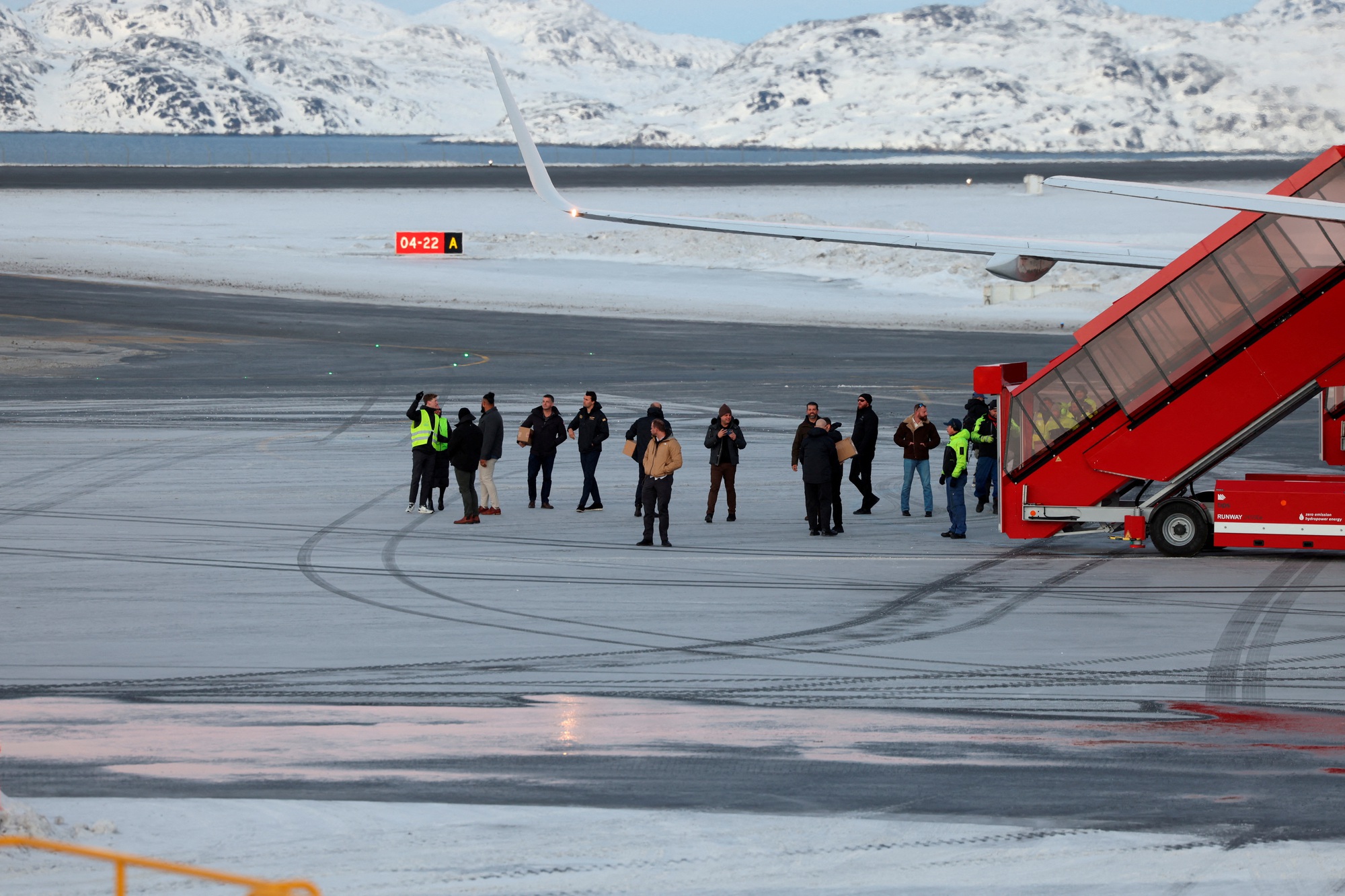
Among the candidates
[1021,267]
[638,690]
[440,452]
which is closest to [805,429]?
[1021,267]

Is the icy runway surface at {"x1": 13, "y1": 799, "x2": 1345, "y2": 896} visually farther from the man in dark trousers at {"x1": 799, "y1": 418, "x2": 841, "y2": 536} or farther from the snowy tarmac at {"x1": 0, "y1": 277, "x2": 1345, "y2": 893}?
the man in dark trousers at {"x1": 799, "y1": 418, "x2": 841, "y2": 536}

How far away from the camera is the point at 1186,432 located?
17.4 m

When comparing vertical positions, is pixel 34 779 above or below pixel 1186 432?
below

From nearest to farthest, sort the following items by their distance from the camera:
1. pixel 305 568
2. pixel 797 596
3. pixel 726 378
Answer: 1. pixel 797 596
2. pixel 305 568
3. pixel 726 378

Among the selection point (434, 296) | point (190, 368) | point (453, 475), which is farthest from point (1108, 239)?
point (453, 475)

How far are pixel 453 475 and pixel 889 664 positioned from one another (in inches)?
510

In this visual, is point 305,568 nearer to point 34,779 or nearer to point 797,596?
point 797,596

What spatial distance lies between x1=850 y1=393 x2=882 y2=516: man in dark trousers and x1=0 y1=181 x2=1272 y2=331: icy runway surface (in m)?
24.3

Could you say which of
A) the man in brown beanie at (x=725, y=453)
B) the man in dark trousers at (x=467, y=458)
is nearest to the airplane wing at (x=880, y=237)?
the man in brown beanie at (x=725, y=453)

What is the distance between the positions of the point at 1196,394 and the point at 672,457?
633cm

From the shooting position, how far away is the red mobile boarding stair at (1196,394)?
16859mm

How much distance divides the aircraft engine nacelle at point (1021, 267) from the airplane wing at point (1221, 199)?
505 centimetres

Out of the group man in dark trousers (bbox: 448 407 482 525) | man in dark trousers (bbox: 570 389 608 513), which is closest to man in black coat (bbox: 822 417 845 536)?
man in dark trousers (bbox: 570 389 608 513)

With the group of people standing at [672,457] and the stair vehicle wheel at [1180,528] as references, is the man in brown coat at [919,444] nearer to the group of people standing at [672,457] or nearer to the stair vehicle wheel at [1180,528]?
the group of people standing at [672,457]
